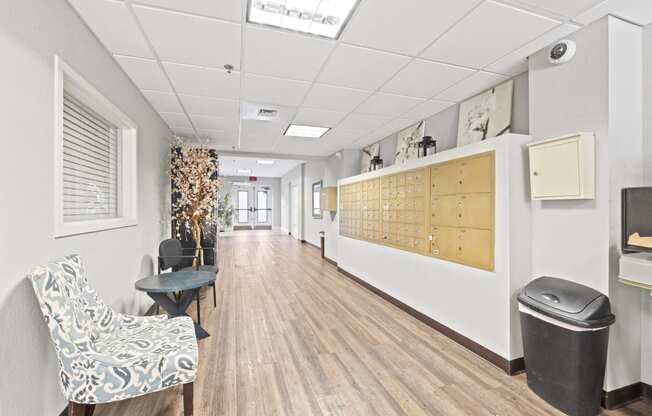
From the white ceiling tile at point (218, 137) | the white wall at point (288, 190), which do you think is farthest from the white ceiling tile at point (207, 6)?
the white wall at point (288, 190)

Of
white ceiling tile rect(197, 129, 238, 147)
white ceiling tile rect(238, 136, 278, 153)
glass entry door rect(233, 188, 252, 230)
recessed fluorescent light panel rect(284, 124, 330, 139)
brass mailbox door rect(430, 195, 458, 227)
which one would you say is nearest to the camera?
brass mailbox door rect(430, 195, 458, 227)

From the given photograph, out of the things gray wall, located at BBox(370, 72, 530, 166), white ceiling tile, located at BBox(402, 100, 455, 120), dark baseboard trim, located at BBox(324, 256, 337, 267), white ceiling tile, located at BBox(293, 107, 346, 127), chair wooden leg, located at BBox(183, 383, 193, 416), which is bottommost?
dark baseboard trim, located at BBox(324, 256, 337, 267)

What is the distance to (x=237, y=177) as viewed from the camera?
1397 centimetres

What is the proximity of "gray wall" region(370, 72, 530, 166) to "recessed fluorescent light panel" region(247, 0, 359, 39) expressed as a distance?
189cm

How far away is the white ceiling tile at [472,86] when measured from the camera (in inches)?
109

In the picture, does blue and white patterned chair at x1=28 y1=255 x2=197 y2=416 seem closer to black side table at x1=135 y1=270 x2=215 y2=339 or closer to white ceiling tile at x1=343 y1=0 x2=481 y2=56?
black side table at x1=135 y1=270 x2=215 y2=339

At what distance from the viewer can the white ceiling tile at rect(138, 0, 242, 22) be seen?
5.75 ft

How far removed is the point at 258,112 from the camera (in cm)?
379

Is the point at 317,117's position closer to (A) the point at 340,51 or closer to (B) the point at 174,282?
(A) the point at 340,51

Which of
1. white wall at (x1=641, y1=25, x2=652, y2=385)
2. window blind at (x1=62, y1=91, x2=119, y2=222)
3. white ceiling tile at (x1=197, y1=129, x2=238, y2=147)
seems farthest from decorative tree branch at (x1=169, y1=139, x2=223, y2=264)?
white wall at (x1=641, y1=25, x2=652, y2=385)

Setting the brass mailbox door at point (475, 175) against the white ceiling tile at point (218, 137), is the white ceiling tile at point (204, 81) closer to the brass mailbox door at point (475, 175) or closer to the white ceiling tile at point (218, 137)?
the white ceiling tile at point (218, 137)

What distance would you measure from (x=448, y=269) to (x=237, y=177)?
1255 centimetres

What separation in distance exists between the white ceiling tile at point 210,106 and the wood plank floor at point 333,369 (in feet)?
8.69

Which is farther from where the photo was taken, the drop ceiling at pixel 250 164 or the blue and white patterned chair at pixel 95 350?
the drop ceiling at pixel 250 164
